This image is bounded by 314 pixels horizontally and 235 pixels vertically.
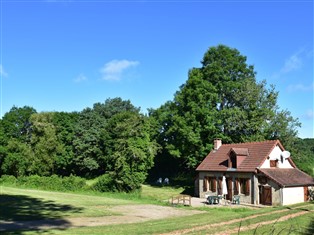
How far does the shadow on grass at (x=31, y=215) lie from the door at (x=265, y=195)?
54.9 feet

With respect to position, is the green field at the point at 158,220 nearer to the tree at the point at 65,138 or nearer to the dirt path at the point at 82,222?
the dirt path at the point at 82,222

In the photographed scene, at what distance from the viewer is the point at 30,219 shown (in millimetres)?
19609

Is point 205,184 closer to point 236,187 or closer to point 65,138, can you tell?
point 236,187

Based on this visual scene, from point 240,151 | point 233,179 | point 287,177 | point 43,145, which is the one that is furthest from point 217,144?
point 43,145

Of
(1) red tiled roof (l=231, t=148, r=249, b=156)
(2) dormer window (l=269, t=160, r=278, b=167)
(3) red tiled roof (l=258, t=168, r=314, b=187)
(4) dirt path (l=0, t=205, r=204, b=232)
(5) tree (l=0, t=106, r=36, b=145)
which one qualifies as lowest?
(4) dirt path (l=0, t=205, r=204, b=232)

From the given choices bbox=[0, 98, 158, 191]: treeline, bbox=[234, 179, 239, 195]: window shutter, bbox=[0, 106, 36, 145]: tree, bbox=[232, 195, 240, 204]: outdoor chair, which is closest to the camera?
bbox=[232, 195, 240, 204]: outdoor chair

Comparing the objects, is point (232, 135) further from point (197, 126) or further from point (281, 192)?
point (281, 192)

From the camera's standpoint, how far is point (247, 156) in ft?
117

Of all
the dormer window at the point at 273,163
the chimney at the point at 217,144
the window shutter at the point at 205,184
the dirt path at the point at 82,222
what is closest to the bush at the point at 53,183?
the window shutter at the point at 205,184

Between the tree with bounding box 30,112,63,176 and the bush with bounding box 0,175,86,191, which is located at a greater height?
the tree with bounding box 30,112,63,176

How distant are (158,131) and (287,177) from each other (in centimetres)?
3065

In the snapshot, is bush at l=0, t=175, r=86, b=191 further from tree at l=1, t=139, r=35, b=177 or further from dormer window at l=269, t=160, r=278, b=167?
dormer window at l=269, t=160, r=278, b=167

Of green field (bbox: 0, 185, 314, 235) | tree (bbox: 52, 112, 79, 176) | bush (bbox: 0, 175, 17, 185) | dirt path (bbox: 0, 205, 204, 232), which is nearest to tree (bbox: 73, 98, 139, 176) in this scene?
tree (bbox: 52, 112, 79, 176)

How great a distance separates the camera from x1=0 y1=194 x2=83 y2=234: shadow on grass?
16.6m
